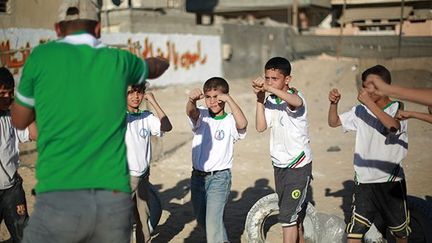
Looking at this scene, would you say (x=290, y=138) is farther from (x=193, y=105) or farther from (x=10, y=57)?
(x=10, y=57)

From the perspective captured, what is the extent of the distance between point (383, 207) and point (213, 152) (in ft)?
5.18

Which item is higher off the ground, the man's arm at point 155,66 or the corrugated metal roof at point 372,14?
the corrugated metal roof at point 372,14

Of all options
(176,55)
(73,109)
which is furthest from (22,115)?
(176,55)

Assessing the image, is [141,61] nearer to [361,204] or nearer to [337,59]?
[361,204]

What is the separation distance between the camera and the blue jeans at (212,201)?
4.55 meters

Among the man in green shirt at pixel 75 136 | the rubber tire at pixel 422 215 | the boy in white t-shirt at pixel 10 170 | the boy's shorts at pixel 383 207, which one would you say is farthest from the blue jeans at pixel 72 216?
Result: the rubber tire at pixel 422 215

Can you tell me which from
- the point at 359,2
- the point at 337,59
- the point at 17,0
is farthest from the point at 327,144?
the point at 359,2

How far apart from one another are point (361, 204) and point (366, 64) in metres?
17.9

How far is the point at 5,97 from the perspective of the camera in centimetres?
420

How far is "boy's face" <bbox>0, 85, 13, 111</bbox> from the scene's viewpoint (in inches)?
164

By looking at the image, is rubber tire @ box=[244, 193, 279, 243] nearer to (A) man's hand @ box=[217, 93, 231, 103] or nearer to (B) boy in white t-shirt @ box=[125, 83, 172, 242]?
(B) boy in white t-shirt @ box=[125, 83, 172, 242]

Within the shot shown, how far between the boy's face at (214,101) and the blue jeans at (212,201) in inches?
23.0

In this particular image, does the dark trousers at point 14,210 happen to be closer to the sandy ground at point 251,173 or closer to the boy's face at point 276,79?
the sandy ground at point 251,173

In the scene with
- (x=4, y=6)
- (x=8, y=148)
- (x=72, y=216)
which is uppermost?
(x=4, y=6)
